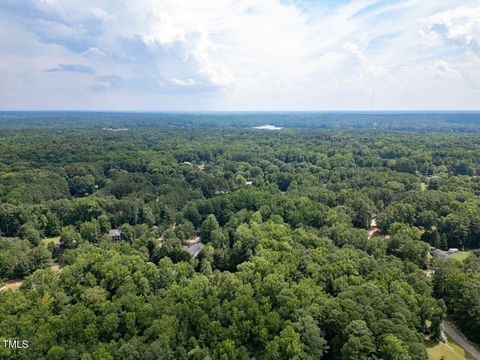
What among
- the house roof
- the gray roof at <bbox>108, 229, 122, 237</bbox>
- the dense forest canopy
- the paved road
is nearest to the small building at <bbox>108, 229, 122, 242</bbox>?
the gray roof at <bbox>108, 229, 122, 237</bbox>

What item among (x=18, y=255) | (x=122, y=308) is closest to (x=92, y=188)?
(x=18, y=255)

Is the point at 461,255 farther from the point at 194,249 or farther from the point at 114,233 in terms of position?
the point at 114,233

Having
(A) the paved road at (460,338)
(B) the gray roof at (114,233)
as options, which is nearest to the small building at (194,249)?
(B) the gray roof at (114,233)

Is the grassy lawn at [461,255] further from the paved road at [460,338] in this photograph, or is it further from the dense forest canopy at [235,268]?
the paved road at [460,338]

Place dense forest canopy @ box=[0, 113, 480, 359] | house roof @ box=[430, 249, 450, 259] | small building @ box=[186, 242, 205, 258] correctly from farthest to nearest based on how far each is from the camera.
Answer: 1. small building @ box=[186, 242, 205, 258]
2. house roof @ box=[430, 249, 450, 259]
3. dense forest canopy @ box=[0, 113, 480, 359]

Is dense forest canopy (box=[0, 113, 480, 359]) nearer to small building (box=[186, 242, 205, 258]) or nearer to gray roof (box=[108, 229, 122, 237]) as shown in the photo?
gray roof (box=[108, 229, 122, 237])

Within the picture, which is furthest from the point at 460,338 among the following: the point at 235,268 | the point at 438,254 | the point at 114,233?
the point at 114,233
